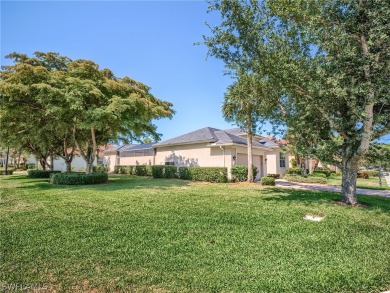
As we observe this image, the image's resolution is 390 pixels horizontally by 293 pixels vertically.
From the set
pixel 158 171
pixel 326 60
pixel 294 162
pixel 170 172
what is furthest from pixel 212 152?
pixel 294 162

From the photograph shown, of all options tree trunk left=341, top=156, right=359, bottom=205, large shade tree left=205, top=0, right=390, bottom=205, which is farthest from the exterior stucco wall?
tree trunk left=341, top=156, right=359, bottom=205

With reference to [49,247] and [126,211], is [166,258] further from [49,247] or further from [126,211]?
[126,211]

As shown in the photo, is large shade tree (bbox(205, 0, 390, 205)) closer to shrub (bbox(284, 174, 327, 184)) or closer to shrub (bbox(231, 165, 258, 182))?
shrub (bbox(231, 165, 258, 182))

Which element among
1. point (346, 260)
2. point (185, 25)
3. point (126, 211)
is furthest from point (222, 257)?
point (185, 25)

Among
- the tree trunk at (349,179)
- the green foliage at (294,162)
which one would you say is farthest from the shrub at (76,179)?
the green foliage at (294,162)

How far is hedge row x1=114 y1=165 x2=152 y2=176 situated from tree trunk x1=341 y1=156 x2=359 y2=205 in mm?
20563

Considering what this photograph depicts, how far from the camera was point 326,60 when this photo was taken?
9297mm

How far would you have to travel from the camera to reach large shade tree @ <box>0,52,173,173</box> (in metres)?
14.7

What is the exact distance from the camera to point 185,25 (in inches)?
458

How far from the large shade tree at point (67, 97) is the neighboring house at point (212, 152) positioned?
5832 millimetres

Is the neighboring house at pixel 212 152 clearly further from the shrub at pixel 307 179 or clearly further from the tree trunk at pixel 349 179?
the tree trunk at pixel 349 179

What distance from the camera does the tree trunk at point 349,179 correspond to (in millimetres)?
9906

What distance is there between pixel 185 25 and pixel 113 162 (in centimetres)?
3072

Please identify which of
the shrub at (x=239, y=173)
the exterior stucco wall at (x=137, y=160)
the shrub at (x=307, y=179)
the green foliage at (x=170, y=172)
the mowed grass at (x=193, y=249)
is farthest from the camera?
the exterior stucco wall at (x=137, y=160)
